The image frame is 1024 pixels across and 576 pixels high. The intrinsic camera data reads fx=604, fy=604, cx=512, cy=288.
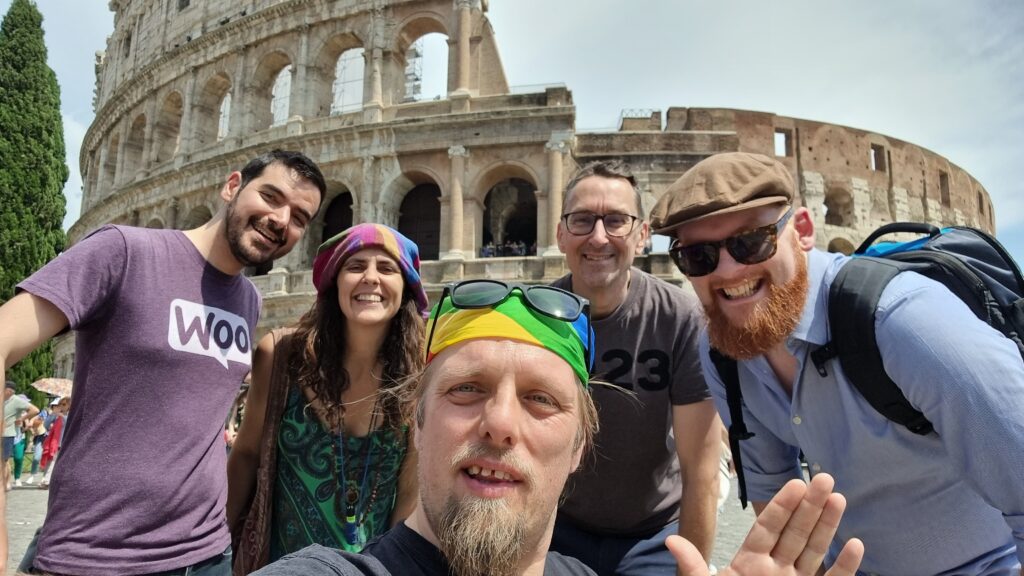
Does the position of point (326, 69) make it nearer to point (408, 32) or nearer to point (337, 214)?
point (408, 32)

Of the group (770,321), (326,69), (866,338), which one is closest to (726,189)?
(770,321)

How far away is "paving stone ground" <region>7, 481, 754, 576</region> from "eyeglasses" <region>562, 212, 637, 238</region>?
380cm

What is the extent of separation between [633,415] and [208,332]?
180cm

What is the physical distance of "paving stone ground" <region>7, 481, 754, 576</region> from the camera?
5.63m

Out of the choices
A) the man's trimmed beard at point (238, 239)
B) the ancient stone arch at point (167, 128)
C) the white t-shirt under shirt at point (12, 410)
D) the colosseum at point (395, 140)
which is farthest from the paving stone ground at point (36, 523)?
the ancient stone arch at point (167, 128)

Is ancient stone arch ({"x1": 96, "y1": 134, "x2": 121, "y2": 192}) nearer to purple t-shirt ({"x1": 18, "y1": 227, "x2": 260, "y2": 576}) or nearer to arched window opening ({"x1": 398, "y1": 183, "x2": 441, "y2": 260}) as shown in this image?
arched window opening ({"x1": 398, "y1": 183, "x2": 441, "y2": 260})

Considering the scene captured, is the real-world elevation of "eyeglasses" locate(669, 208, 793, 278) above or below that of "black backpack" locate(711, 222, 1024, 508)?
above

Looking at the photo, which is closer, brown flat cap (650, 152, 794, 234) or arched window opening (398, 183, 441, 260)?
brown flat cap (650, 152, 794, 234)

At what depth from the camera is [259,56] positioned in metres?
18.7

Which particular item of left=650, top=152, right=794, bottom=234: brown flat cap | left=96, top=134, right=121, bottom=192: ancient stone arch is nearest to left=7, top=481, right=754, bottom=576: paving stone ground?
left=650, top=152, right=794, bottom=234: brown flat cap

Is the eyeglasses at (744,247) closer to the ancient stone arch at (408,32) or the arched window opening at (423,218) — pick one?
the arched window opening at (423,218)

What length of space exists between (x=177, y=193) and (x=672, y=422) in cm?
1965

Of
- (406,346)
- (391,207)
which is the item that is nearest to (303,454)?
(406,346)

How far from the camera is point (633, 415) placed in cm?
266
